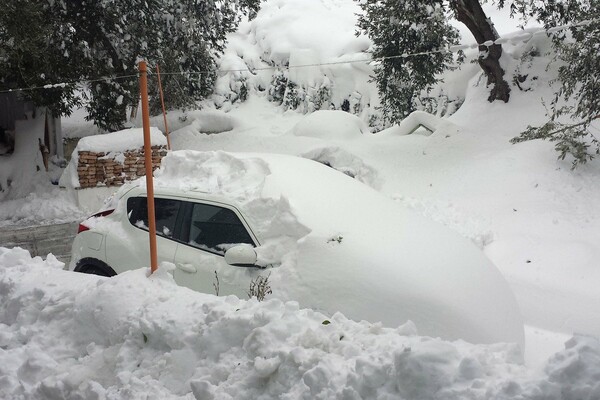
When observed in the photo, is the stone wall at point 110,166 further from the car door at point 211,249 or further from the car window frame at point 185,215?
the car door at point 211,249

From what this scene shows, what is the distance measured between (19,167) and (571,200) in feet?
43.0

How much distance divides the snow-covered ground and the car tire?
51cm

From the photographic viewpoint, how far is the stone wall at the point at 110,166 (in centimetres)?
1114

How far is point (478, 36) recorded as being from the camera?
1298cm

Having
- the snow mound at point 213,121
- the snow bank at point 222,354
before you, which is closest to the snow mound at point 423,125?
the snow mound at point 213,121

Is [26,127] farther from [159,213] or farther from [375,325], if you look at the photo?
[375,325]

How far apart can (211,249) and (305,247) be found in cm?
79

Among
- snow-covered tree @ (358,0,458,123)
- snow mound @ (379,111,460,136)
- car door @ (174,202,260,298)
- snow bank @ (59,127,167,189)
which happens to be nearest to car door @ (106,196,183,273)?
car door @ (174,202,260,298)

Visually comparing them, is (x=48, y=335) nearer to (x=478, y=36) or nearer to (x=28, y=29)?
(x=28, y=29)

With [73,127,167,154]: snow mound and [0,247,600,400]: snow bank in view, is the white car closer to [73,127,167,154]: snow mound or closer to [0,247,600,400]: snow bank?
[0,247,600,400]: snow bank

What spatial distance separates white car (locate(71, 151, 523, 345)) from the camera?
364cm

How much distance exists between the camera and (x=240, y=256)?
3871 mm

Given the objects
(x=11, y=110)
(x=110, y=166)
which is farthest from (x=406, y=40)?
(x=11, y=110)

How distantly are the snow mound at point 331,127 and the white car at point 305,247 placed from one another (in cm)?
895
